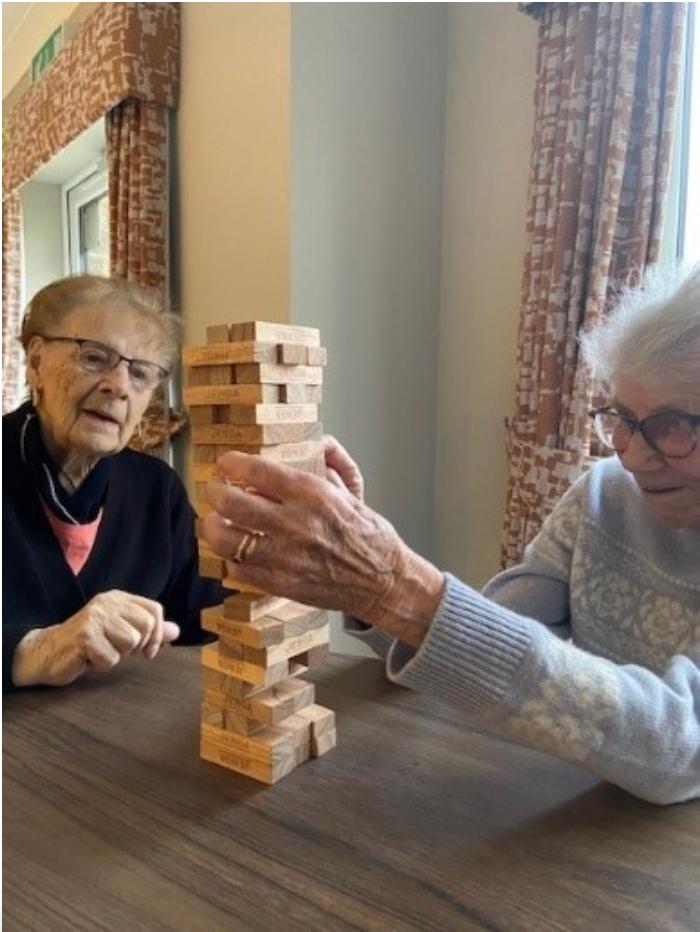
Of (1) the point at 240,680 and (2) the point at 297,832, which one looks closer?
(2) the point at 297,832

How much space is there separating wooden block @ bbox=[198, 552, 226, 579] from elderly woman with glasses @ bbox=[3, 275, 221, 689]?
62 centimetres

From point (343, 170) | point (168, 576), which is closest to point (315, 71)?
point (343, 170)

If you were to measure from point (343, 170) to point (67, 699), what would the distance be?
1.84 metres

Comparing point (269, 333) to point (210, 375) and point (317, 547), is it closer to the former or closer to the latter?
point (210, 375)

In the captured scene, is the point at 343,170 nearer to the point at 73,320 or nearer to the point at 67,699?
the point at 73,320

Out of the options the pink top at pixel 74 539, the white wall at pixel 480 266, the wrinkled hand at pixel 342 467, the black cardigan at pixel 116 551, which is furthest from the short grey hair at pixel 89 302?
the white wall at pixel 480 266

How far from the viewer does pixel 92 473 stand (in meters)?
1.55

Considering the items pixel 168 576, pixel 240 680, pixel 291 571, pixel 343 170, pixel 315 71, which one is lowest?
pixel 168 576

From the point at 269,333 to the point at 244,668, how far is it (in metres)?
0.35

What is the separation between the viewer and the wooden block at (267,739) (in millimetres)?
789

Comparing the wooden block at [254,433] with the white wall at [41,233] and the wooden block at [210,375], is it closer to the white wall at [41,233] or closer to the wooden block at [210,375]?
the wooden block at [210,375]

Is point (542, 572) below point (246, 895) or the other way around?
the other way around

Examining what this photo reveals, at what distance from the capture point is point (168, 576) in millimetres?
1609

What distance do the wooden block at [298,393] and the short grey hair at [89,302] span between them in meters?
0.87
